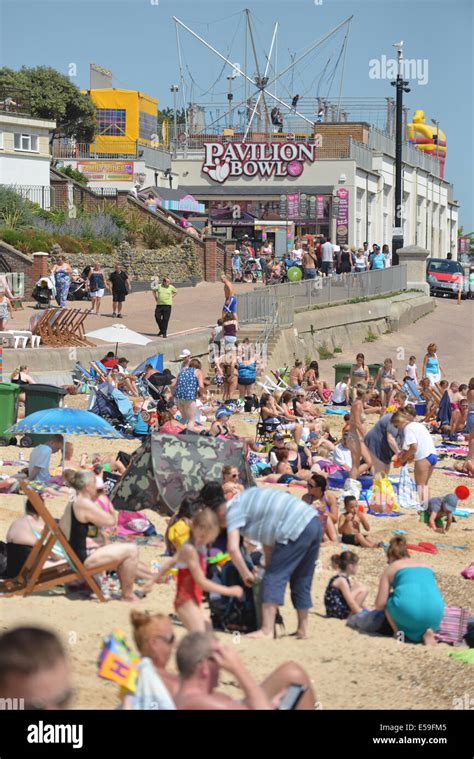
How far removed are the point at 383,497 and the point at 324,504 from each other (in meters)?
1.68

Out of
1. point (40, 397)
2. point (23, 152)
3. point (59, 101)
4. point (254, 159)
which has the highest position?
point (59, 101)

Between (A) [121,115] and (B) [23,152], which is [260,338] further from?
(A) [121,115]

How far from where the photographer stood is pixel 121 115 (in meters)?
67.1

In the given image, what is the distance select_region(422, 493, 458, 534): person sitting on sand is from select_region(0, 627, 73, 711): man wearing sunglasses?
29.2 ft

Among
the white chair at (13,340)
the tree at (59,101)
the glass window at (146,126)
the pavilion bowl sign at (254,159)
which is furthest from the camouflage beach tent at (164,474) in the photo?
the glass window at (146,126)

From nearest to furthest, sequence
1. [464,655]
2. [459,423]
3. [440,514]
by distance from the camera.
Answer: [464,655] < [440,514] < [459,423]

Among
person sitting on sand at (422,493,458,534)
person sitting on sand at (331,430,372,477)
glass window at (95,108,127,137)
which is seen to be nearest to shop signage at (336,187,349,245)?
glass window at (95,108,127,137)

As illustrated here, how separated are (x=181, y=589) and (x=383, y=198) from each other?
173 feet

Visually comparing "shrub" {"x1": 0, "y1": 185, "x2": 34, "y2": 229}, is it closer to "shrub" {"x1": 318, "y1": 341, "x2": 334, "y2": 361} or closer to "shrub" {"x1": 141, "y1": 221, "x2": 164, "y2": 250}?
"shrub" {"x1": 141, "y1": 221, "x2": 164, "y2": 250}

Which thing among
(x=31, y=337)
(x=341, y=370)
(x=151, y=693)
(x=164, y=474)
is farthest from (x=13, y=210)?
(x=151, y=693)

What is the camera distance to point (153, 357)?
1973cm

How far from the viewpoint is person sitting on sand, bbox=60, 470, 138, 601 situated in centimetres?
827
